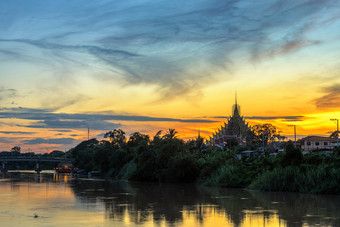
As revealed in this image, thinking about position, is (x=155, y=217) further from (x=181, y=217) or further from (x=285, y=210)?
(x=285, y=210)

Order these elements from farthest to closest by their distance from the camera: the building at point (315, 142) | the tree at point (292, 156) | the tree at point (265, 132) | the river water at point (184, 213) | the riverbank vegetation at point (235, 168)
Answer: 1. the tree at point (265, 132)
2. the building at point (315, 142)
3. the tree at point (292, 156)
4. the riverbank vegetation at point (235, 168)
5. the river water at point (184, 213)

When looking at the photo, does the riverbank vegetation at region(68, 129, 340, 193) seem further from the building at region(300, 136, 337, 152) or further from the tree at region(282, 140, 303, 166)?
the building at region(300, 136, 337, 152)

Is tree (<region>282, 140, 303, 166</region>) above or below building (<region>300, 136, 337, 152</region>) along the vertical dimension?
below

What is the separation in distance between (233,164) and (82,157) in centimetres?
10351

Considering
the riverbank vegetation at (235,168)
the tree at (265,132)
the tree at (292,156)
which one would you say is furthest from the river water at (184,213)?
the tree at (265,132)

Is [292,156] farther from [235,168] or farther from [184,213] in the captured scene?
[184,213]

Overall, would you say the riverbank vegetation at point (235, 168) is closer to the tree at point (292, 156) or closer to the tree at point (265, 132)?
the tree at point (292, 156)

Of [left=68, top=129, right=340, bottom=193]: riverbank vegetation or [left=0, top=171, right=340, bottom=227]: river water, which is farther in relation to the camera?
[left=68, top=129, right=340, bottom=193]: riverbank vegetation

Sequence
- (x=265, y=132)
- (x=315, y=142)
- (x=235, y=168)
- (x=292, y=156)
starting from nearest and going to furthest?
(x=292, y=156)
(x=235, y=168)
(x=315, y=142)
(x=265, y=132)

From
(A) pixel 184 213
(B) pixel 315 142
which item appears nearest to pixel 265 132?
(B) pixel 315 142

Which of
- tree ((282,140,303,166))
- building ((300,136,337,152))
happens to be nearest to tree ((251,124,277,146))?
building ((300,136,337,152))

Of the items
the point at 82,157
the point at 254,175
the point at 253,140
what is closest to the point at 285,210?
the point at 254,175

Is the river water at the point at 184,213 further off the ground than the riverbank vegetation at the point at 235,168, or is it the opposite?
the riverbank vegetation at the point at 235,168

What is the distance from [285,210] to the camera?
3462 centimetres
